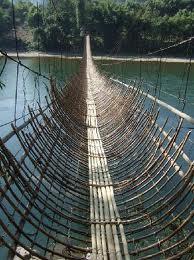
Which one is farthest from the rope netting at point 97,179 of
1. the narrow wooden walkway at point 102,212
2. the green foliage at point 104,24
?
the green foliage at point 104,24

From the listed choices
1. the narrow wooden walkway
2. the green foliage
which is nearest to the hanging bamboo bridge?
the narrow wooden walkway

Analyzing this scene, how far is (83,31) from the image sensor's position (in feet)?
154

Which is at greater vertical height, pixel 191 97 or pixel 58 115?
pixel 58 115

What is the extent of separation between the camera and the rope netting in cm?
344

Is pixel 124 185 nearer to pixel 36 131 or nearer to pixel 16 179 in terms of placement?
pixel 36 131

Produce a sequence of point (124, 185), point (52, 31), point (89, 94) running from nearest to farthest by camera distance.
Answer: point (124, 185) → point (89, 94) → point (52, 31)

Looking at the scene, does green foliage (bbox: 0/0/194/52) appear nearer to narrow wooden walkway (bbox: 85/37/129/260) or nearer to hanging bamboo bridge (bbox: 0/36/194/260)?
hanging bamboo bridge (bbox: 0/36/194/260)

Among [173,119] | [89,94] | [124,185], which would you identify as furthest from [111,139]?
[173,119]

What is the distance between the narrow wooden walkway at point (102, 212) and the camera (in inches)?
139

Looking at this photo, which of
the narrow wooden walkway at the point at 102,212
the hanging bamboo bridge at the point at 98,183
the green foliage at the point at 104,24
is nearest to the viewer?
the hanging bamboo bridge at the point at 98,183

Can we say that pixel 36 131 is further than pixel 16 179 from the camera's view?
Yes

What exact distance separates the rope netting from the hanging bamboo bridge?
0.01 m

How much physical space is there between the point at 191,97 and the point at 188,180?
18.4 meters

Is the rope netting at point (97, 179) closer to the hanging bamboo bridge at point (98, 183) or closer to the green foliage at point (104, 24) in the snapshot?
the hanging bamboo bridge at point (98, 183)
